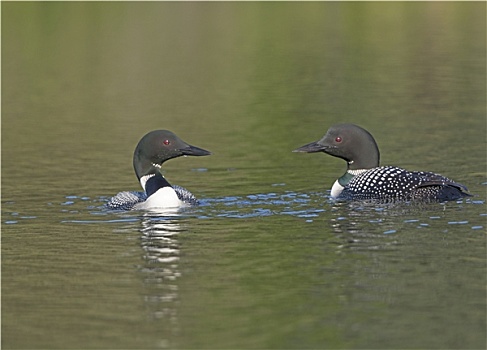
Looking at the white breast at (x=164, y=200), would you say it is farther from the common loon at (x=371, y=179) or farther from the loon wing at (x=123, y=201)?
the common loon at (x=371, y=179)

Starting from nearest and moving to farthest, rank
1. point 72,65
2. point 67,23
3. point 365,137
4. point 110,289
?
point 110,289 → point 365,137 → point 72,65 → point 67,23

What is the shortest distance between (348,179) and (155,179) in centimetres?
155

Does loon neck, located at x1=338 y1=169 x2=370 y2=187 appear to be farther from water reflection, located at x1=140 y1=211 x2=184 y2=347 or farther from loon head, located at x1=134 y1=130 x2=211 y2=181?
water reflection, located at x1=140 y1=211 x2=184 y2=347

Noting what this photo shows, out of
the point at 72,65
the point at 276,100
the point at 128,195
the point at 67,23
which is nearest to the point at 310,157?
the point at 128,195

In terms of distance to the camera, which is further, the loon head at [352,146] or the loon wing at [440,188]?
the loon head at [352,146]

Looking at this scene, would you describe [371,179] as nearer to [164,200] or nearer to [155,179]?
[164,200]

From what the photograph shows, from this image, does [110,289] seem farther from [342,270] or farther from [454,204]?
[454,204]

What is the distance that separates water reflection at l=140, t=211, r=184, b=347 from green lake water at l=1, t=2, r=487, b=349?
21 millimetres

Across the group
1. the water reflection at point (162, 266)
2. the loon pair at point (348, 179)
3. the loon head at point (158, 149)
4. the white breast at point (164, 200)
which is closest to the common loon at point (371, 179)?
the loon pair at point (348, 179)

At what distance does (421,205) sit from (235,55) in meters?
15.1

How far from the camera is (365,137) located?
1079 cm

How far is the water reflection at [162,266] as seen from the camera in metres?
6.78

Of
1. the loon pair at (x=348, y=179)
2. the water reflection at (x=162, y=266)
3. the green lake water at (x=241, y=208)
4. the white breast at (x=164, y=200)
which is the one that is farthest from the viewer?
the white breast at (x=164, y=200)

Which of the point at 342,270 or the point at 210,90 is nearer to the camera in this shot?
the point at 342,270
